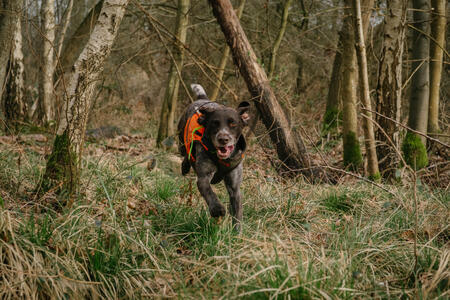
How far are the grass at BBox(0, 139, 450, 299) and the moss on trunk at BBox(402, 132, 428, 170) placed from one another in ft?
7.25

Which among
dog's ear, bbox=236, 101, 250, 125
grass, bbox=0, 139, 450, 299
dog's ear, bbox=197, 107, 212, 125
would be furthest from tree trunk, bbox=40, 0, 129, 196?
dog's ear, bbox=236, 101, 250, 125

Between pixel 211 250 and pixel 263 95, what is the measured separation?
3.85 meters

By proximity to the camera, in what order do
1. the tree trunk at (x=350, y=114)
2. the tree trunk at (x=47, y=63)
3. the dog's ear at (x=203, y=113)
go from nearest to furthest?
the dog's ear at (x=203, y=113) → the tree trunk at (x=350, y=114) → the tree trunk at (x=47, y=63)

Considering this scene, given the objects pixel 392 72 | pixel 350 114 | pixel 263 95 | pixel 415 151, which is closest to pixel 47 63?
pixel 263 95

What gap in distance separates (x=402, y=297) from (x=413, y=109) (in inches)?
205

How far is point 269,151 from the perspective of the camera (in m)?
7.27

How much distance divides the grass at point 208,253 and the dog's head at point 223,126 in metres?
0.75

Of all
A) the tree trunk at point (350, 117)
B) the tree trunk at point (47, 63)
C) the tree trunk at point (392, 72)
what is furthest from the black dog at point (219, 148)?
the tree trunk at point (47, 63)

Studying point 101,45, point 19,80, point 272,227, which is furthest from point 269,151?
point 19,80

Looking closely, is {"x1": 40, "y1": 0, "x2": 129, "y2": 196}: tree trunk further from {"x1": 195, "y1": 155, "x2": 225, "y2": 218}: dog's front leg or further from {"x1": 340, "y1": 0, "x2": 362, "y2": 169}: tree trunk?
{"x1": 340, "y1": 0, "x2": 362, "y2": 169}: tree trunk

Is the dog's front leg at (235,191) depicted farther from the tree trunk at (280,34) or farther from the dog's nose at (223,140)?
the tree trunk at (280,34)

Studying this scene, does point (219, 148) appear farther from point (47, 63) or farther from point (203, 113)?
point (47, 63)

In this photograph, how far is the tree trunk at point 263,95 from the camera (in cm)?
660

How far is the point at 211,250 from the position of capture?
3.40 metres
